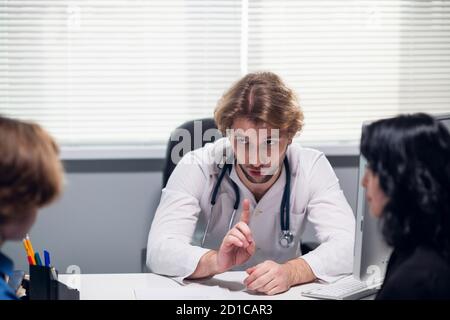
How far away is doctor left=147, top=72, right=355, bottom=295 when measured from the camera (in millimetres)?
1488

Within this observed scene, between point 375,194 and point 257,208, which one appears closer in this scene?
point 375,194

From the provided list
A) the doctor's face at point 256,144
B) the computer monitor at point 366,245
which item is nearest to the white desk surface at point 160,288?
the computer monitor at point 366,245

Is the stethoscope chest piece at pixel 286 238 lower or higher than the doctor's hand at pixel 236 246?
lower

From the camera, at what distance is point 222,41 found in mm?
2490

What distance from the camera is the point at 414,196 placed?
0.91 metres

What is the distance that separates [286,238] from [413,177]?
0.88 metres

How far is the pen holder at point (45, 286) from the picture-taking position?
1125 millimetres

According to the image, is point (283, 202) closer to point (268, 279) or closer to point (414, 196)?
point (268, 279)

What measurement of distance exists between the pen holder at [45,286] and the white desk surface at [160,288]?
22 centimetres

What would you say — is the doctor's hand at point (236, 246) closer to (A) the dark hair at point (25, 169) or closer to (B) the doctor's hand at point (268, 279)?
(B) the doctor's hand at point (268, 279)

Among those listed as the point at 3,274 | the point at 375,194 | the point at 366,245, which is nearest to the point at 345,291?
the point at 366,245

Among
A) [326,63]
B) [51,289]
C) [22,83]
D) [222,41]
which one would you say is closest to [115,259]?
[22,83]

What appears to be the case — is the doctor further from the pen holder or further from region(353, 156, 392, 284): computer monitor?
the pen holder
